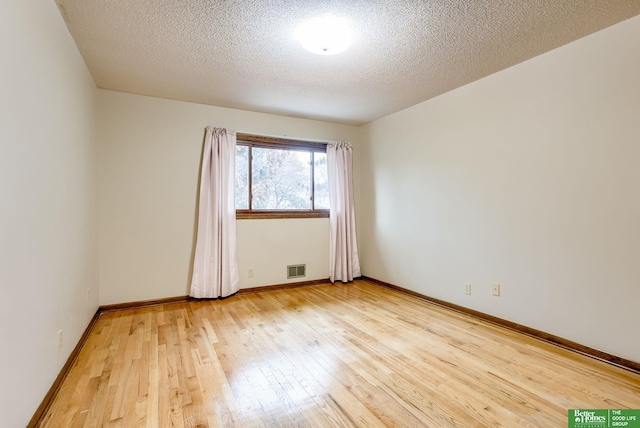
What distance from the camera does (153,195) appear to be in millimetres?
3559

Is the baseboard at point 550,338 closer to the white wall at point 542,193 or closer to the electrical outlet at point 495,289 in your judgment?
the white wall at point 542,193

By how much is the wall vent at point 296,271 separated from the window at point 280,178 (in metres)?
0.75

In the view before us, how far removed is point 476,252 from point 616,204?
1190mm

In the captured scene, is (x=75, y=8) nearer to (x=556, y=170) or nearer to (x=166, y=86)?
(x=166, y=86)

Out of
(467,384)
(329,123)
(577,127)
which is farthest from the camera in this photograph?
(329,123)

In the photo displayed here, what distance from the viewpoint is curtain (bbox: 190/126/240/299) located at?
147 inches

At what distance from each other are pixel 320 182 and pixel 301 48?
2392mm

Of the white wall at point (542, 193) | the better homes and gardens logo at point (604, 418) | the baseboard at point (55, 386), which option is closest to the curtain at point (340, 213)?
the white wall at point (542, 193)

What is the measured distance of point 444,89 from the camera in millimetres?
3336

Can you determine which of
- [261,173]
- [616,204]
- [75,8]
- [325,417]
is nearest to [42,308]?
[325,417]

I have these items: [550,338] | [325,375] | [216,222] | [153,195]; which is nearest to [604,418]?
[550,338]

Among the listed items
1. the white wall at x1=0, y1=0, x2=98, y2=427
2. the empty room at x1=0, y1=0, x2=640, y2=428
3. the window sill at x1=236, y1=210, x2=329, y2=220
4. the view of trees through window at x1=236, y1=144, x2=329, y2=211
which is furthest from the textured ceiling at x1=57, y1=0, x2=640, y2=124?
the window sill at x1=236, y1=210, x2=329, y2=220

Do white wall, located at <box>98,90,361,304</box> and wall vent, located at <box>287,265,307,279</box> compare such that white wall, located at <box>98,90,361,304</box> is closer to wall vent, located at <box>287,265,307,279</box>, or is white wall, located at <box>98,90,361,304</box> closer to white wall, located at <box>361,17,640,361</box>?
wall vent, located at <box>287,265,307,279</box>

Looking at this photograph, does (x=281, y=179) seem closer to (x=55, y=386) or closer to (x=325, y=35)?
(x=325, y=35)
